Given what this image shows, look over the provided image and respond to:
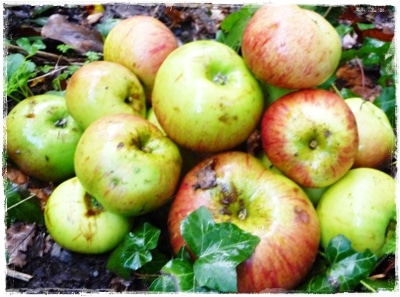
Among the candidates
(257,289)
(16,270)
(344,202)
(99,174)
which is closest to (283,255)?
(257,289)

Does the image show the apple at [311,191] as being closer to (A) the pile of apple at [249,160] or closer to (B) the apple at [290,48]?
(A) the pile of apple at [249,160]

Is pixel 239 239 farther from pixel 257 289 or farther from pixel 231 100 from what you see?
pixel 231 100

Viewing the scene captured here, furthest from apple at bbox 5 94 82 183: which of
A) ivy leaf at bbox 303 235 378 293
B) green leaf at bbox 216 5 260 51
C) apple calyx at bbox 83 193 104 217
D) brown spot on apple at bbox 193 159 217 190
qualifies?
ivy leaf at bbox 303 235 378 293

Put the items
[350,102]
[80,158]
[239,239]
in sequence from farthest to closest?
[350,102]
[80,158]
[239,239]

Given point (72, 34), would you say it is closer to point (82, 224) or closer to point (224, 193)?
point (82, 224)

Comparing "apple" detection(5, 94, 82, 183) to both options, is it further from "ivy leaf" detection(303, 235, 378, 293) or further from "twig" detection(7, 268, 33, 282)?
"ivy leaf" detection(303, 235, 378, 293)

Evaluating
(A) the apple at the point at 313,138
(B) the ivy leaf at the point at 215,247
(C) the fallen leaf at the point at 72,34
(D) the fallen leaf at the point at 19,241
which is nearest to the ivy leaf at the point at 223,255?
(B) the ivy leaf at the point at 215,247

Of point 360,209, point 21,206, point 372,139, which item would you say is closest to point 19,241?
point 21,206
